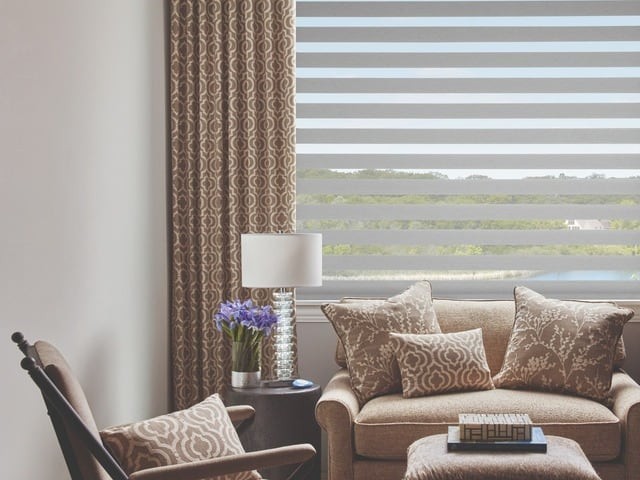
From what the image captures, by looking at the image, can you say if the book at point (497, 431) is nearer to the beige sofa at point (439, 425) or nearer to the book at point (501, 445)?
the book at point (501, 445)

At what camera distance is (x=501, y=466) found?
9.55ft

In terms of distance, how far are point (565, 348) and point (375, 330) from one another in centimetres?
88

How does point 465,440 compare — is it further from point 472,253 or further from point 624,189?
point 624,189

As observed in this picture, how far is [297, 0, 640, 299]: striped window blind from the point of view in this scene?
494 centimetres

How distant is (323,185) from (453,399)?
164cm

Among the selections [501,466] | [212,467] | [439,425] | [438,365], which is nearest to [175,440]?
[212,467]

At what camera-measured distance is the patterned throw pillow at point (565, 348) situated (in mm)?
3922

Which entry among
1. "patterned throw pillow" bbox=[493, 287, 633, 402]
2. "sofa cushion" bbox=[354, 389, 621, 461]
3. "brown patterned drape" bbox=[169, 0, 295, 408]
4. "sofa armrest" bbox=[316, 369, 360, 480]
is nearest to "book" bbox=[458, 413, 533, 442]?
"sofa cushion" bbox=[354, 389, 621, 461]

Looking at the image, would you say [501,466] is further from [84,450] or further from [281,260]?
[281,260]

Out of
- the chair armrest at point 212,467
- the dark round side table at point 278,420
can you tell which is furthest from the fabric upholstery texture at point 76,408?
the dark round side table at point 278,420

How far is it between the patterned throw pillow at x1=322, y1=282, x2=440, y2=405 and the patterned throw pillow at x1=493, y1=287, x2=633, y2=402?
425mm

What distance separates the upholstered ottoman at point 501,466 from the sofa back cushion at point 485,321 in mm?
1217

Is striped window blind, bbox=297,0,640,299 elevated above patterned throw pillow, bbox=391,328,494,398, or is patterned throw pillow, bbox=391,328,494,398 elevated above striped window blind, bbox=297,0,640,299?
striped window blind, bbox=297,0,640,299

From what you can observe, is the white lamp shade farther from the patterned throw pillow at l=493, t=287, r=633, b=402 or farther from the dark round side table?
the patterned throw pillow at l=493, t=287, r=633, b=402
